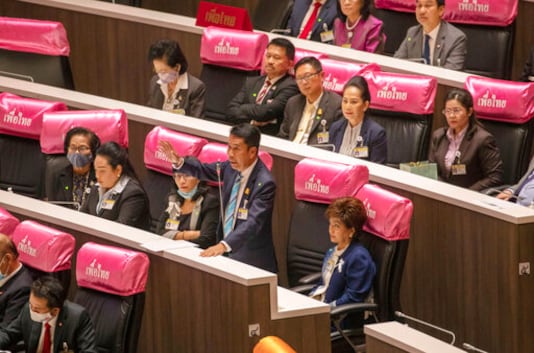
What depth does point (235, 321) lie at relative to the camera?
479 cm

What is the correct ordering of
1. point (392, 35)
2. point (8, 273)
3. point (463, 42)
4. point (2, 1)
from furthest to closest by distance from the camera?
point (2, 1), point (392, 35), point (463, 42), point (8, 273)

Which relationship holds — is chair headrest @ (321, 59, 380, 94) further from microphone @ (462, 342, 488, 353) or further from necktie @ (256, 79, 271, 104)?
microphone @ (462, 342, 488, 353)

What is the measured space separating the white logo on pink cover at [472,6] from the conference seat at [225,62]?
109 centimetres

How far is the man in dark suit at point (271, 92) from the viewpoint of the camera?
6.66 metres

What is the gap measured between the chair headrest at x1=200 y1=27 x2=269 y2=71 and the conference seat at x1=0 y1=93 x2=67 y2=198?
90cm

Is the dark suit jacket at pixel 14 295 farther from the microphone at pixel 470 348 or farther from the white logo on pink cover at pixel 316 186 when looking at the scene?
the microphone at pixel 470 348

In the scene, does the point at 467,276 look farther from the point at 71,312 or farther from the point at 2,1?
the point at 2,1

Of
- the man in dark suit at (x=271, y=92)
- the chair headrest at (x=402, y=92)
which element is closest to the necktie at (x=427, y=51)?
the chair headrest at (x=402, y=92)

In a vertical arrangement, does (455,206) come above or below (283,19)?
below

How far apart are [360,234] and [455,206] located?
0.39 m

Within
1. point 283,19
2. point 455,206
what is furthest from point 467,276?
point 283,19

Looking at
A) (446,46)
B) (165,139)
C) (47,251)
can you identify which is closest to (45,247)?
(47,251)

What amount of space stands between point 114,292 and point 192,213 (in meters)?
0.85

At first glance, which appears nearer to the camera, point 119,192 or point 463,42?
point 119,192
